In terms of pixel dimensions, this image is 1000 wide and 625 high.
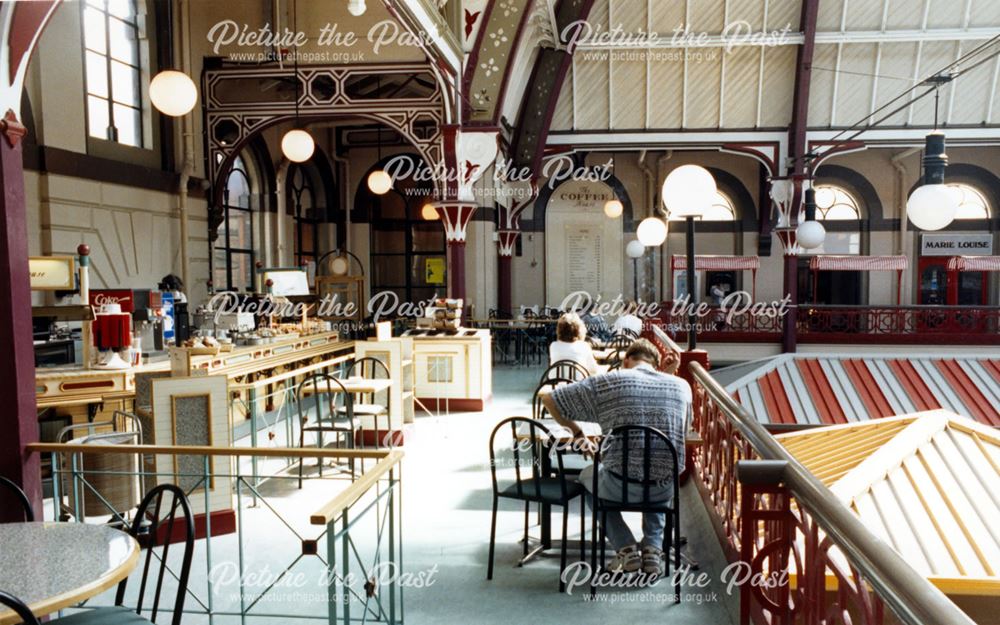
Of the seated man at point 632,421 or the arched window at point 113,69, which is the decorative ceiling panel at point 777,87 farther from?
the seated man at point 632,421

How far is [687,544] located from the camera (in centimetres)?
430

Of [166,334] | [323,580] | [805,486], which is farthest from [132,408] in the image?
[805,486]

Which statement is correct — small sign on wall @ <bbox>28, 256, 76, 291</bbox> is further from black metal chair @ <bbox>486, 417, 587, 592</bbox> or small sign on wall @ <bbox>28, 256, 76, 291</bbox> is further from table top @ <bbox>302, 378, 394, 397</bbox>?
black metal chair @ <bbox>486, 417, 587, 592</bbox>

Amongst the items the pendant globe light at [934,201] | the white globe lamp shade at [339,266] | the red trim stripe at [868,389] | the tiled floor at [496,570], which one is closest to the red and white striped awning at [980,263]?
the red trim stripe at [868,389]

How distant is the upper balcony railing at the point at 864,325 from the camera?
13.0 m

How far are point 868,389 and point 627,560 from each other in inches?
360

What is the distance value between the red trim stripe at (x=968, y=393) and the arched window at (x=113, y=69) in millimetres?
12346

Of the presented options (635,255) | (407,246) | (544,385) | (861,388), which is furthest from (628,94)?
(544,385)

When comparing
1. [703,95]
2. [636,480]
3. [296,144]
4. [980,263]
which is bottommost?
[636,480]

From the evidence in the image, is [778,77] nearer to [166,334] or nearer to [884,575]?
[166,334]

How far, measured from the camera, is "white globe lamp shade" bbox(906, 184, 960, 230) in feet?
17.4

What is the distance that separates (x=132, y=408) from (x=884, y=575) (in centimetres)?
558

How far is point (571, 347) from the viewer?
6.06 meters

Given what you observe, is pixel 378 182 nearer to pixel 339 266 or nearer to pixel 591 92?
pixel 339 266
